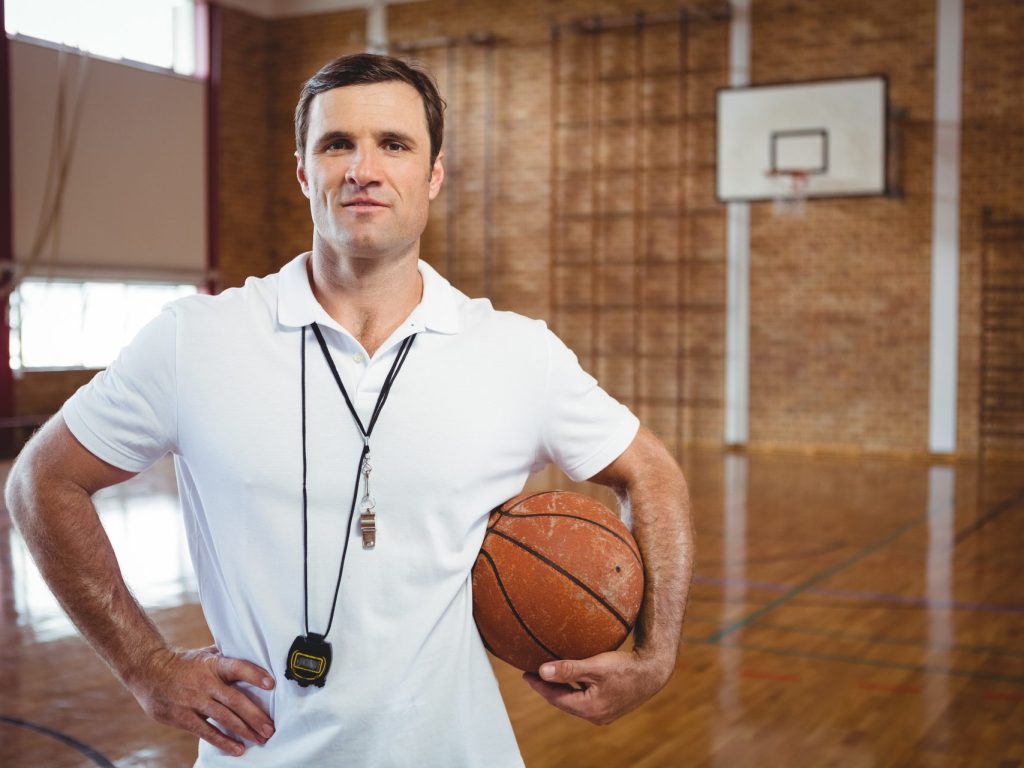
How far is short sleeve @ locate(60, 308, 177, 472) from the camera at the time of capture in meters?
1.38

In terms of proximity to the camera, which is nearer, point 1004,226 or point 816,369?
point 1004,226

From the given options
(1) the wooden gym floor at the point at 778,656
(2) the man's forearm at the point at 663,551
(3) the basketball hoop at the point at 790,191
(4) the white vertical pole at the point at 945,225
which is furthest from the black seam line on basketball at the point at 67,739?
(4) the white vertical pole at the point at 945,225

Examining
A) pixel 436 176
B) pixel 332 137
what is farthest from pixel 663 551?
pixel 332 137

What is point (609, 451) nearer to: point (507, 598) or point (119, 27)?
point (507, 598)

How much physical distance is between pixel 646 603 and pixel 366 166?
0.68m

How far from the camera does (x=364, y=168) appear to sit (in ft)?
4.55

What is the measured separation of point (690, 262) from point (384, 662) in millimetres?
9872

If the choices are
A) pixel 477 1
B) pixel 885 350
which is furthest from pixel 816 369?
pixel 477 1

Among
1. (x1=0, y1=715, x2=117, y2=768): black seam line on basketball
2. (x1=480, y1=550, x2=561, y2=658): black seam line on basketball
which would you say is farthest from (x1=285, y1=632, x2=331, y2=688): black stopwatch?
(x1=0, y1=715, x2=117, y2=768): black seam line on basketball

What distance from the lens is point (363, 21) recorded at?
12469 mm

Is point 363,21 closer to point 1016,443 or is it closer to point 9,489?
point 1016,443

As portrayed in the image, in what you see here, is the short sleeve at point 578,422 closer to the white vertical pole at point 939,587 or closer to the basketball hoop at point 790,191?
the white vertical pole at point 939,587

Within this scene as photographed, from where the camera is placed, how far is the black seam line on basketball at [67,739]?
128 inches

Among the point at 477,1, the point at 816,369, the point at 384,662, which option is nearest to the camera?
the point at 384,662
